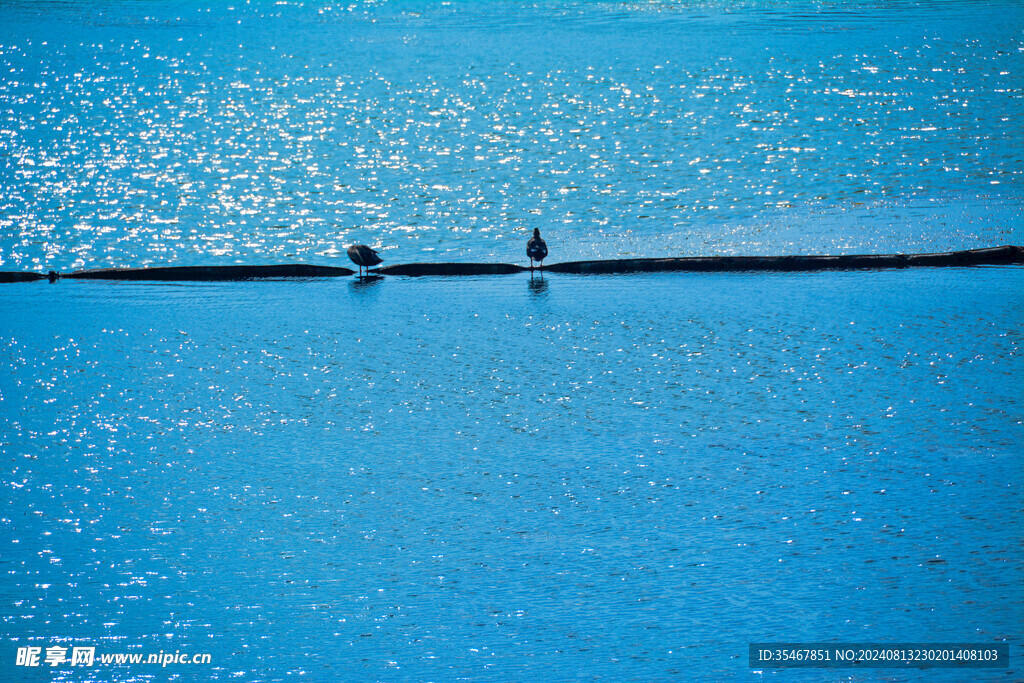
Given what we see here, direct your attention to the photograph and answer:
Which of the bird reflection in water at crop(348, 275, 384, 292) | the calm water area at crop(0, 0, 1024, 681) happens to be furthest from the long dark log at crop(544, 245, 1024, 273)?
the bird reflection in water at crop(348, 275, 384, 292)

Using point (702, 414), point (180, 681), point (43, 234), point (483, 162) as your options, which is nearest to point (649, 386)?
point (702, 414)

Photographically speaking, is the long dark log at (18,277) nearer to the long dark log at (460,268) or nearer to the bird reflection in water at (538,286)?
the long dark log at (460,268)

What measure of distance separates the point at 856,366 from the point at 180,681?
953 cm

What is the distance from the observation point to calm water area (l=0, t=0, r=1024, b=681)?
26.8 ft

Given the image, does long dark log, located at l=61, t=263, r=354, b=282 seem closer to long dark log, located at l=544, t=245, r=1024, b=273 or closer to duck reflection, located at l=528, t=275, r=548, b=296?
duck reflection, located at l=528, t=275, r=548, b=296

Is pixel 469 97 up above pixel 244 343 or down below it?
above

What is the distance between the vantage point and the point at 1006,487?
1042 cm

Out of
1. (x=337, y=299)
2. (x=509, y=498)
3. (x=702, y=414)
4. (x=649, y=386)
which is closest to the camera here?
(x=509, y=498)

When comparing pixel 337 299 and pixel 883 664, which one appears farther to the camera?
pixel 337 299

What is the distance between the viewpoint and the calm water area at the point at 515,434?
322 inches

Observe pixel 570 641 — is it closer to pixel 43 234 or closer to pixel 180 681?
pixel 180 681

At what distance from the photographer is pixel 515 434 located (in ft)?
40.0

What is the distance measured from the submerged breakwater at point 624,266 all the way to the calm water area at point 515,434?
523 mm

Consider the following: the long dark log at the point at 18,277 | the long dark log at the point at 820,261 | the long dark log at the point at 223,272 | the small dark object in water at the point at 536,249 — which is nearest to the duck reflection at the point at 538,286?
the small dark object in water at the point at 536,249
